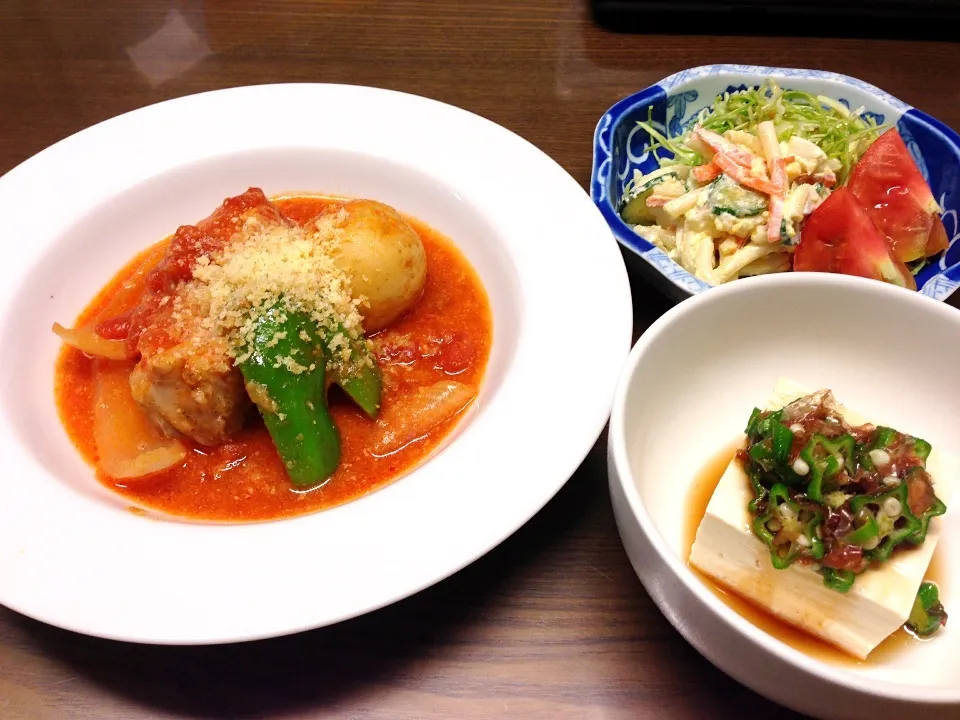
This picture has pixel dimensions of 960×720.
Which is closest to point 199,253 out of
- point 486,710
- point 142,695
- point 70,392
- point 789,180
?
point 70,392

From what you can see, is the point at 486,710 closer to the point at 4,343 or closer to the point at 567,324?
the point at 567,324

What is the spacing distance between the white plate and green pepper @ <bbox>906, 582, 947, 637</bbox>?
682 mm

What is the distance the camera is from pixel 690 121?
8.20 ft

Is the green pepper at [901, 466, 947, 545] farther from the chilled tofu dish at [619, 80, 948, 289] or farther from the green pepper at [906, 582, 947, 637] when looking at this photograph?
the chilled tofu dish at [619, 80, 948, 289]

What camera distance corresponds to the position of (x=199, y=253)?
195 centimetres

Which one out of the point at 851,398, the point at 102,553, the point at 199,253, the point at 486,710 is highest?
the point at 199,253

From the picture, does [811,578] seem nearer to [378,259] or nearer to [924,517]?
[924,517]

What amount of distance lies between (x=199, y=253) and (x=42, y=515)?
30.2 inches

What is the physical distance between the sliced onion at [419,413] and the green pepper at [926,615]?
1.08 m

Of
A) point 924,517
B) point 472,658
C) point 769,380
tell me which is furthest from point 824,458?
point 472,658

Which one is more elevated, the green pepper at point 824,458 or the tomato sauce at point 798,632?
the green pepper at point 824,458

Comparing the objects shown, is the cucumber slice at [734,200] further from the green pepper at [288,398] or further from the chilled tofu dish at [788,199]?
the green pepper at [288,398]

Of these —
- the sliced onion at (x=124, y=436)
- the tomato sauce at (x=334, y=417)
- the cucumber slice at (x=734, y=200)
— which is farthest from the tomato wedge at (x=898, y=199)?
the sliced onion at (x=124, y=436)

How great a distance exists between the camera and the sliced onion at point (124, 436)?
1.81m
